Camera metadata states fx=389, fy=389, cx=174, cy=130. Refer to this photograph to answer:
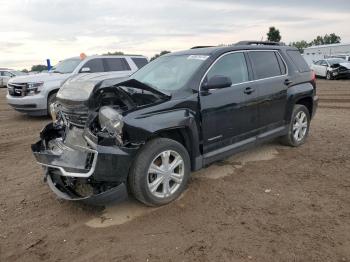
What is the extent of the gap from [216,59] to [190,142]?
1277mm

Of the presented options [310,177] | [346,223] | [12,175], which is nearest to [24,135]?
[12,175]

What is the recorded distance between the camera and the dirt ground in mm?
3623

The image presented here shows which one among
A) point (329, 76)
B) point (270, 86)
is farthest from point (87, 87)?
point (329, 76)

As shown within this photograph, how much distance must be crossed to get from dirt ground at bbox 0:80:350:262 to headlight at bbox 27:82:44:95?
5292 mm

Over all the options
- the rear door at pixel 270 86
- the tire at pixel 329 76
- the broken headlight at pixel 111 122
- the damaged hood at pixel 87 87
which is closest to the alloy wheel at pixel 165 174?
the broken headlight at pixel 111 122

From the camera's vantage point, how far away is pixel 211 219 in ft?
13.9

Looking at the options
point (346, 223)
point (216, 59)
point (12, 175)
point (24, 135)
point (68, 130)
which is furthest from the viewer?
point (24, 135)

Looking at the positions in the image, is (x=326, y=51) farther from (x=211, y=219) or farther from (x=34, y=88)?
(x=211, y=219)

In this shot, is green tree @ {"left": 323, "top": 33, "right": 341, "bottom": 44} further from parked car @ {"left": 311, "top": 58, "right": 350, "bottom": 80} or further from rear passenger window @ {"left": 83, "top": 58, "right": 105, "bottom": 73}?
rear passenger window @ {"left": 83, "top": 58, "right": 105, "bottom": 73}

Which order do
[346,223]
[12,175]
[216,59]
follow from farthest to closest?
1. [12,175]
2. [216,59]
3. [346,223]

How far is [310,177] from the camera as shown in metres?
5.46

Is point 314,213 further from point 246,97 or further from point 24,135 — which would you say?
point 24,135

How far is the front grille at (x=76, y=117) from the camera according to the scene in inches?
181

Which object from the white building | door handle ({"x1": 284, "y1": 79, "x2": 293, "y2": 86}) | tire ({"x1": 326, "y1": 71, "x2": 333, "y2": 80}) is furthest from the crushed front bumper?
the white building
